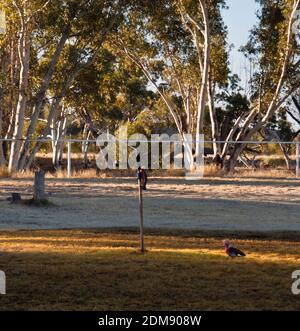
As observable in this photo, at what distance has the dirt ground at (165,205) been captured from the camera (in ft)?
54.1

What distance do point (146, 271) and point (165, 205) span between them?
30.1ft

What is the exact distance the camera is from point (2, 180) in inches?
1051

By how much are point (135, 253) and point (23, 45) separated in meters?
20.9

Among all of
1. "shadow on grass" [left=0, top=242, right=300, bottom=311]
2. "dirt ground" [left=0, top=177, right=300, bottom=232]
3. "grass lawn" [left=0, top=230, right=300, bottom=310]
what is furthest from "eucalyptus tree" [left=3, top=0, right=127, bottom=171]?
"shadow on grass" [left=0, top=242, right=300, bottom=311]

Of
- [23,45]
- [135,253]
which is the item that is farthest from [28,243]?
[23,45]

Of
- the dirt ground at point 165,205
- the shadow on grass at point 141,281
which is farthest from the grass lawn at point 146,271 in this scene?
the dirt ground at point 165,205

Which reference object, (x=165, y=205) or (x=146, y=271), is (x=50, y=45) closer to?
(x=165, y=205)

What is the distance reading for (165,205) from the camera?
2008cm

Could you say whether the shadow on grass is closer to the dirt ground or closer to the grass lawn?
the grass lawn

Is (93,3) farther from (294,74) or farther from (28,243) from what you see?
(28,243)

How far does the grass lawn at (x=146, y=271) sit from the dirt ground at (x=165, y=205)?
187cm

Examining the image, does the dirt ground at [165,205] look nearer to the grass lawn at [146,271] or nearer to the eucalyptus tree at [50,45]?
the grass lawn at [146,271]

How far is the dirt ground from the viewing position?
1648 cm
